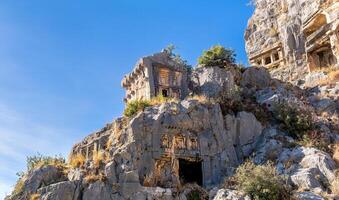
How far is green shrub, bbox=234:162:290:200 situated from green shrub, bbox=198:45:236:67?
11.8 m

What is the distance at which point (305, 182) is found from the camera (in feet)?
63.7

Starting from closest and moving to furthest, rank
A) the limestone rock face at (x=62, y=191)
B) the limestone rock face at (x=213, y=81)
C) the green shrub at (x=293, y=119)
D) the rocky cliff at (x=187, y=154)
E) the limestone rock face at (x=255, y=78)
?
the limestone rock face at (x=62, y=191) < the rocky cliff at (x=187, y=154) < the green shrub at (x=293, y=119) < the limestone rock face at (x=213, y=81) < the limestone rock face at (x=255, y=78)

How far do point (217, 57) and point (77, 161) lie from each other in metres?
12.4

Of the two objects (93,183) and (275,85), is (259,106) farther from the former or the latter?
(93,183)

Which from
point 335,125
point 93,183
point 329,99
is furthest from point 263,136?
point 93,183

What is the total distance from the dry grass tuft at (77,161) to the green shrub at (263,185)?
812 cm

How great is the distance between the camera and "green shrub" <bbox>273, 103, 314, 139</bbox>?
80.8ft

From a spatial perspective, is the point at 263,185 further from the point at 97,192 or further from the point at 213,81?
the point at 213,81

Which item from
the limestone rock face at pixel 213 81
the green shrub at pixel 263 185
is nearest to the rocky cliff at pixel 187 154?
the limestone rock face at pixel 213 81

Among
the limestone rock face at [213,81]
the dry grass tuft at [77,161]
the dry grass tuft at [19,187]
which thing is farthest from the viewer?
the limestone rock face at [213,81]

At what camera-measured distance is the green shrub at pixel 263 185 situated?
1812cm

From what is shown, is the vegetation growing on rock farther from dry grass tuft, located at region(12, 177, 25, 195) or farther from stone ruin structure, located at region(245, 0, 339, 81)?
stone ruin structure, located at region(245, 0, 339, 81)

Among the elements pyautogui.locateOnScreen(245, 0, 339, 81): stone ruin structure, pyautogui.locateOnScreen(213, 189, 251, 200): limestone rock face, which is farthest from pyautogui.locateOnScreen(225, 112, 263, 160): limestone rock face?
pyautogui.locateOnScreen(245, 0, 339, 81): stone ruin structure

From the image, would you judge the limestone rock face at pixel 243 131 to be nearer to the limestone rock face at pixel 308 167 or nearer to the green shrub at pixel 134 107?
the limestone rock face at pixel 308 167
